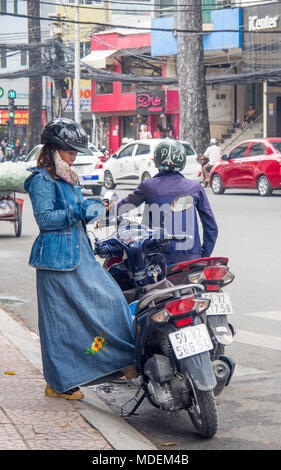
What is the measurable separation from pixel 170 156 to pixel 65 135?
3.34 feet

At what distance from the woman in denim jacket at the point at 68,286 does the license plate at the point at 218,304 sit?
649 millimetres

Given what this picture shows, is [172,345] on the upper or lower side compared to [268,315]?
upper

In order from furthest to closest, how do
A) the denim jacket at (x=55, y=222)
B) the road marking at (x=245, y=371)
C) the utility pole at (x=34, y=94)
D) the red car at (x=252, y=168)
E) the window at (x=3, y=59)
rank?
the window at (x=3, y=59) < the utility pole at (x=34, y=94) < the red car at (x=252, y=168) < the road marking at (x=245, y=371) < the denim jacket at (x=55, y=222)

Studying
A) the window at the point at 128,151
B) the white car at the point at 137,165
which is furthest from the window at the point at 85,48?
the window at the point at 128,151

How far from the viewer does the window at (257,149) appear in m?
23.9

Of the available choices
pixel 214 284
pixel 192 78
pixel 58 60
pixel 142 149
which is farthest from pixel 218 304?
pixel 58 60

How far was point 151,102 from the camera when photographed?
137ft

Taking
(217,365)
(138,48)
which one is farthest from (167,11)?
(217,365)

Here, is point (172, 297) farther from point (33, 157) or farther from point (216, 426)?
point (33, 157)

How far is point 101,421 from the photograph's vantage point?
4984 mm

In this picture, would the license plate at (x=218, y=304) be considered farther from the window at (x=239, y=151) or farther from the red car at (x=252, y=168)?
the window at (x=239, y=151)

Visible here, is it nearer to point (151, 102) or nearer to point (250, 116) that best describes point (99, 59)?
point (151, 102)

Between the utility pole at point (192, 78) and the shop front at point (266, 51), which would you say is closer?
the utility pole at point (192, 78)

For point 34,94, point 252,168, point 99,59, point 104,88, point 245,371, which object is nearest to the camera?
point 245,371
